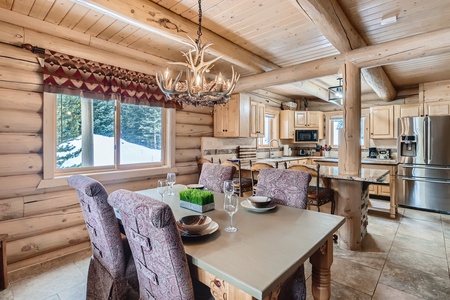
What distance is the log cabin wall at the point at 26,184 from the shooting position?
7.50 feet

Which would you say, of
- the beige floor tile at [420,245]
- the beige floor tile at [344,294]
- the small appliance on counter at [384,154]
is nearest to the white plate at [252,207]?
the beige floor tile at [344,294]

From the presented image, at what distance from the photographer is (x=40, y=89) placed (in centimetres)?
247

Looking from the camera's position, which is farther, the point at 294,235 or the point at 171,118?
the point at 171,118

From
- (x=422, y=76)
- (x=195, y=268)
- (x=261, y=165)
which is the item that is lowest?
(x=195, y=268)

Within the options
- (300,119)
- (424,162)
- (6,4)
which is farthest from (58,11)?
(424,162)

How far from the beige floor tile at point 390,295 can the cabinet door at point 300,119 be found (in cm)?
451

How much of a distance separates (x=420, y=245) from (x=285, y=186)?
2.38 meters

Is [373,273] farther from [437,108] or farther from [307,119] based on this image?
[307,119]

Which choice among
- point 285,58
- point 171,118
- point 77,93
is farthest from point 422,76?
point 77,93

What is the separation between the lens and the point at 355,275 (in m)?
2.29

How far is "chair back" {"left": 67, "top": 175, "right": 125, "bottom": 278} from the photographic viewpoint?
4.59 ft

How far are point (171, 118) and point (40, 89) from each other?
5.48 ft

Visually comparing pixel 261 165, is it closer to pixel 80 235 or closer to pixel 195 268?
pixel 195 268

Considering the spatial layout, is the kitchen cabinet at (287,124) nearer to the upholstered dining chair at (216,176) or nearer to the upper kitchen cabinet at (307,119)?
the upper kitchen cabinet at (307,119)
